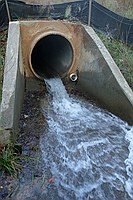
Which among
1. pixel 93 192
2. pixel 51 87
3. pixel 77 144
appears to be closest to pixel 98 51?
pixel 51 87

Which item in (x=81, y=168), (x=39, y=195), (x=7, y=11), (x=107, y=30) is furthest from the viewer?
(x=107, y=30)

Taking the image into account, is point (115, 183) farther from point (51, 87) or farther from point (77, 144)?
point (51, 87)

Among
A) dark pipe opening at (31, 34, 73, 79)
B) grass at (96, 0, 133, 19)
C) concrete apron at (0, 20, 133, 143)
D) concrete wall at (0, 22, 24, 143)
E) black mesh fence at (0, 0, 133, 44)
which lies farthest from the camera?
grass at (96, 0, 133, 19)

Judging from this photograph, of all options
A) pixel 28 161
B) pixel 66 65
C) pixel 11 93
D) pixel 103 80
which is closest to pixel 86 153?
pixel 28 161

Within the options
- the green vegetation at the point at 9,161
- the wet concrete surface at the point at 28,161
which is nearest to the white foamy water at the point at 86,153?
the wet concrete surface at the point at 28,161

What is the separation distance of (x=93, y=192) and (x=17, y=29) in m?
4.42

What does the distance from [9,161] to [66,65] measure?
415 centimetres

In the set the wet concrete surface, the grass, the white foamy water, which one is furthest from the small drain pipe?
the grass

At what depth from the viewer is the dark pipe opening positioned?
7.13 metres

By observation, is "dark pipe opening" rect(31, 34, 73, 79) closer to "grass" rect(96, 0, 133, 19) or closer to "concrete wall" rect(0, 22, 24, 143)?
"concrete wall" rect(0, 22, 24, 143)

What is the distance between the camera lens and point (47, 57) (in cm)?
849

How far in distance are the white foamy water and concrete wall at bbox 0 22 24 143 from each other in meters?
0.71

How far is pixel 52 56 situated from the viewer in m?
8.23

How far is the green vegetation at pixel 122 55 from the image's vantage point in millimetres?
6620
